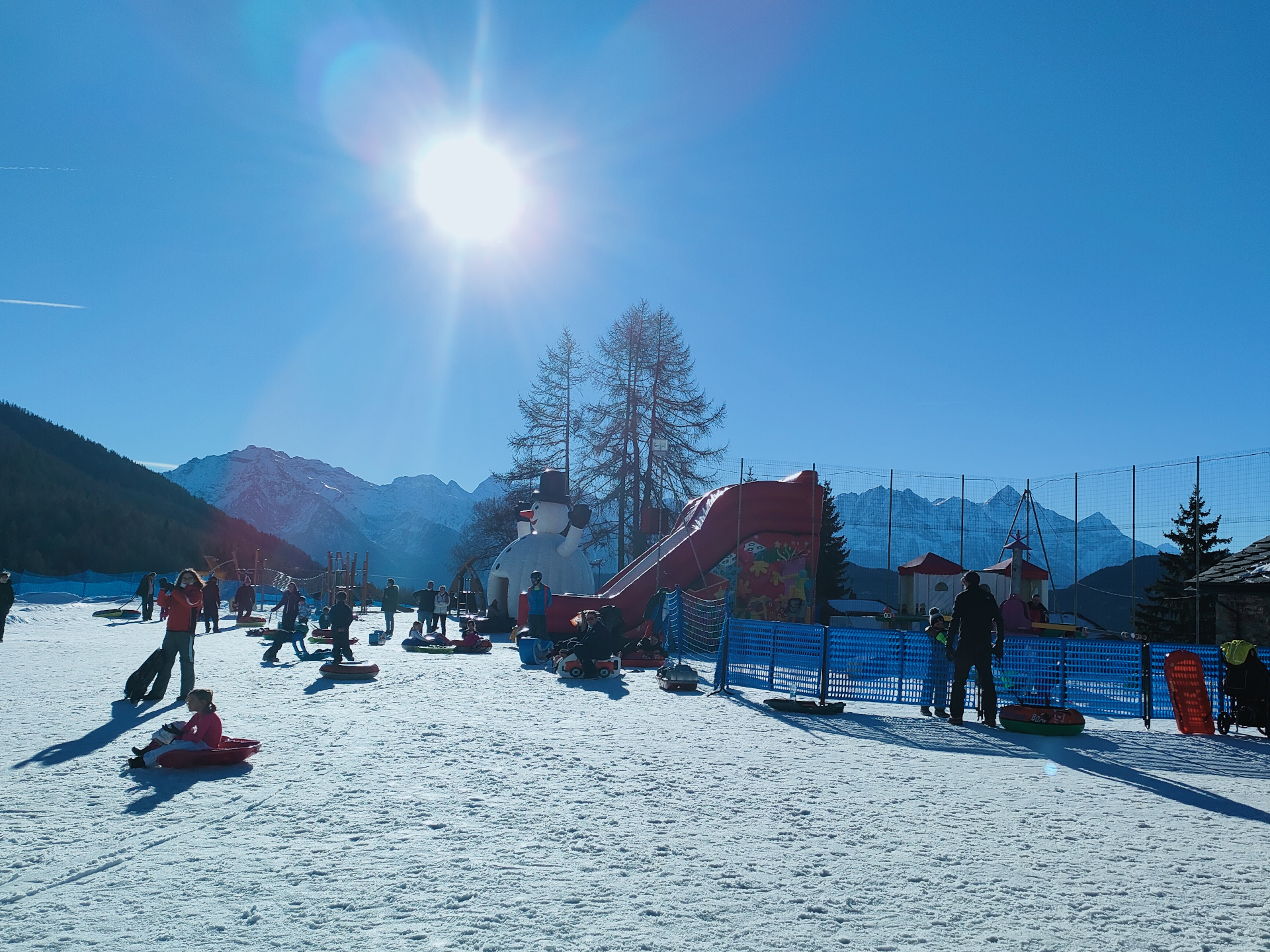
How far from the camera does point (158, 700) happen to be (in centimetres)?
1066

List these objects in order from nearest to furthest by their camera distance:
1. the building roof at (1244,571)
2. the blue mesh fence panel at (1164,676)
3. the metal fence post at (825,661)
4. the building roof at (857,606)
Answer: the blue mesh fence panel at (1164,676) < the metal fence post at (825,661) < the building roof at (1244,571) < the building roof at (857,606)

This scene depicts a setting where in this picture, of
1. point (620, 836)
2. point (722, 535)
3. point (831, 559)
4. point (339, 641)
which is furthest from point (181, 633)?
point (831, 559)

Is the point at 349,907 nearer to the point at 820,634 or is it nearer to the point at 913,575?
the point at 820,634

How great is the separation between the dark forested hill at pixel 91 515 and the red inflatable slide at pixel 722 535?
128 ft

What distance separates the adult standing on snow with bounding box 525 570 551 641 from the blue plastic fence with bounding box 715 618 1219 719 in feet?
19.5

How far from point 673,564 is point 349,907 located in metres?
17.1

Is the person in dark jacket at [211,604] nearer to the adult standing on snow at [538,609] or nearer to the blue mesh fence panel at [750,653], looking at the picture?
the adult standing on snow at [538,609]

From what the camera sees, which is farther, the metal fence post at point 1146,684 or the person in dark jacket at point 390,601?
the person in dark jacket at point 390,601

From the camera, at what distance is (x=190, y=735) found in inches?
283

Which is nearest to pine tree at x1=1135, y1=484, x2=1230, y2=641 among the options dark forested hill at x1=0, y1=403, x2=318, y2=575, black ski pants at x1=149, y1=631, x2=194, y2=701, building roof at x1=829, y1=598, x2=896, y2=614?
building roof at x1=829, y1=598, x2=896, y2=614

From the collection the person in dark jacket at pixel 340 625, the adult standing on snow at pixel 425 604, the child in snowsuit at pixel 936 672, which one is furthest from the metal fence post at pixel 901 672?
the adult standing on snow at pixel 425 604

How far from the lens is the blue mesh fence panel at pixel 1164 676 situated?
11445mm

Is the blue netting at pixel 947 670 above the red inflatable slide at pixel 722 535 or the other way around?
the other way around

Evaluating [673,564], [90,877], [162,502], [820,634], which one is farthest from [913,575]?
[162,502]
